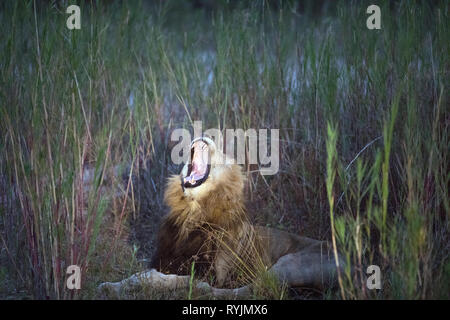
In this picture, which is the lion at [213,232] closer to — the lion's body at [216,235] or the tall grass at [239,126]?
the lion's body at [216,235]

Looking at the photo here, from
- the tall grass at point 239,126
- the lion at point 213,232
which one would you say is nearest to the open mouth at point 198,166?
the lion at point 213,232

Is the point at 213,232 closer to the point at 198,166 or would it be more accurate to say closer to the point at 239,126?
the point at 198,166

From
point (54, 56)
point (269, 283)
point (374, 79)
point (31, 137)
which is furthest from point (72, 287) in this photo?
point (374, 79)

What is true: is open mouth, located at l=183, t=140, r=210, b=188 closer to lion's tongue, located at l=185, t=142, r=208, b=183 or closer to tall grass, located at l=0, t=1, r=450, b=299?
lion's tongue, located at l=185, t=142, r=208, b=183

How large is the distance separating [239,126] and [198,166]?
0.77 metres

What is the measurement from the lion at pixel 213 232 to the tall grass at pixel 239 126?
0.95 feet

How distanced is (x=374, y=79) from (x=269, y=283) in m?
1.46

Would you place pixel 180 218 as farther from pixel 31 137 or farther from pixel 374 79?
pixel 374 79

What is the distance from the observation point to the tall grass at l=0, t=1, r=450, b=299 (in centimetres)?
262

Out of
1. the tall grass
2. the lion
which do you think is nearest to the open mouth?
the lion

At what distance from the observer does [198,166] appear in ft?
11.1

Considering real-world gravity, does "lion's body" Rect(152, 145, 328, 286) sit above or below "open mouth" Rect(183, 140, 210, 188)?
below

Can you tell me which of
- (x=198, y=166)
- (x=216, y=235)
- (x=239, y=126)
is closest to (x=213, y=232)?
(x=216, y=235)

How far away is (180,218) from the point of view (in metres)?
3.37
